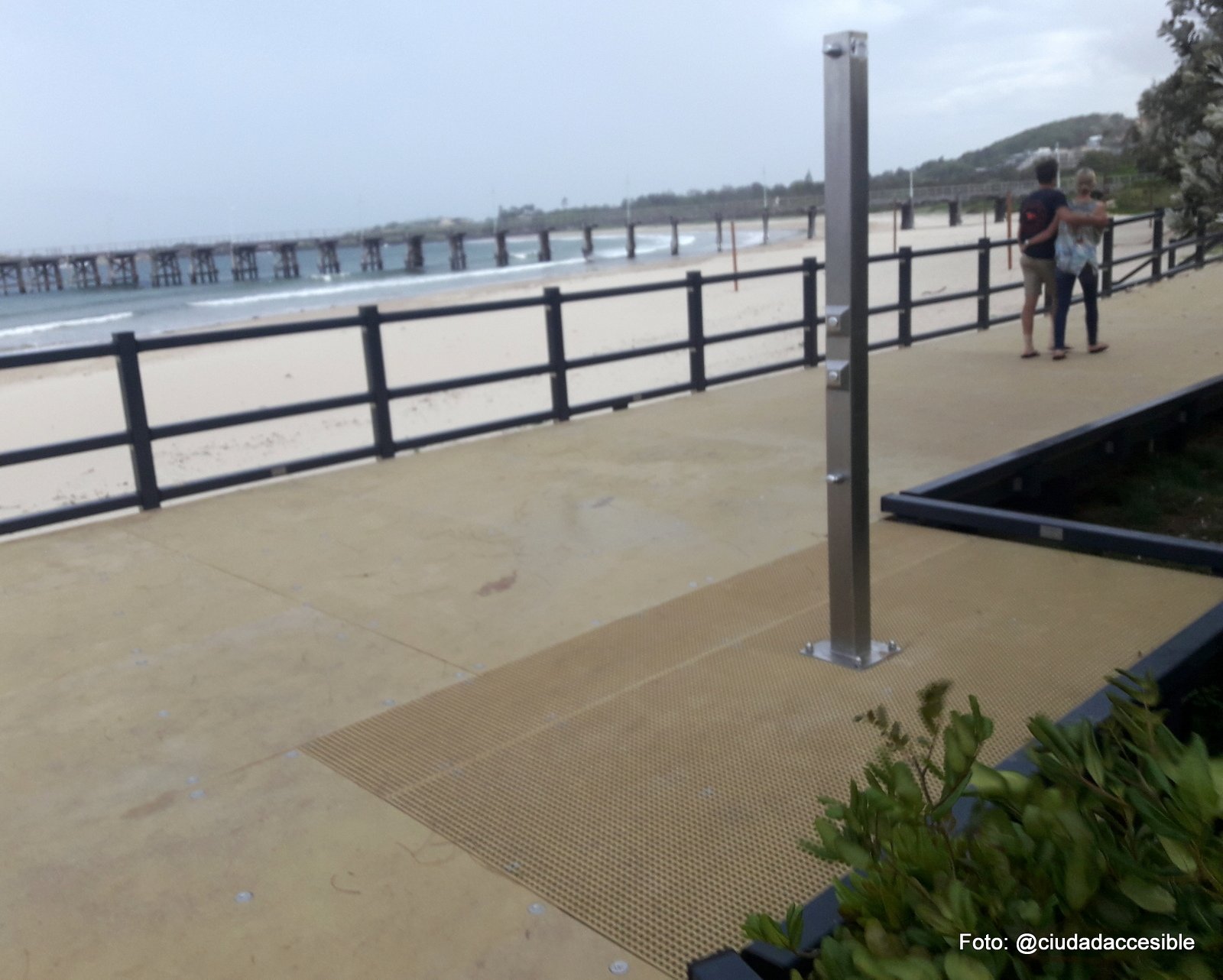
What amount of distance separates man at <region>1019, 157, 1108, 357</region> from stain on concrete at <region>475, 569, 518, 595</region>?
628 cm

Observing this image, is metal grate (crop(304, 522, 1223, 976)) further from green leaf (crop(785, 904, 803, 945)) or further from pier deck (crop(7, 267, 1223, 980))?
green leaf (crop(785, 904, 803, 945))

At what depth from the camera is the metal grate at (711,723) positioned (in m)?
2.75

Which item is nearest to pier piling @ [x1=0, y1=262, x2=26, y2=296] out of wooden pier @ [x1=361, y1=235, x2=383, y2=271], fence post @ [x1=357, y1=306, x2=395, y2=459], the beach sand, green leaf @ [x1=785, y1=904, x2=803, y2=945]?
wooden pier @ [x1=361, y1=235, x2=383, y2=271]

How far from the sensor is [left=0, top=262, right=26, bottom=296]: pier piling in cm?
8506

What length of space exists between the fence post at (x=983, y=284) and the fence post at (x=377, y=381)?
7.13 m

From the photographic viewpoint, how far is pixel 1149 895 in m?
1.19

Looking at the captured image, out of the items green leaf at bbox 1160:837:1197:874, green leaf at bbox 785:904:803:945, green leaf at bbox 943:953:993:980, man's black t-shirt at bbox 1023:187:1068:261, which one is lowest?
green leaf at bbox 785:904:803:945

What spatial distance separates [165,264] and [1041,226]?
96842 mm

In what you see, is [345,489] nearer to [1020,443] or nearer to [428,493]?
[428,493]

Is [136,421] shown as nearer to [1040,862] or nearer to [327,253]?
[1040,862]

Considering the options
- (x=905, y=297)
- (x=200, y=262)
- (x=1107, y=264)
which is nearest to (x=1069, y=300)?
(x=905, y=297)

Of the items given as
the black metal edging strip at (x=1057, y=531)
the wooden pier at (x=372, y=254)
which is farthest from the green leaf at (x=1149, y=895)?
the wooden pier at (x=372, y=254)

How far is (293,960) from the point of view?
8.19 ft

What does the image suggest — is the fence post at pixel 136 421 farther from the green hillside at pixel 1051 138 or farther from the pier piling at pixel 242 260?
the pier piling at pixel 242 260
